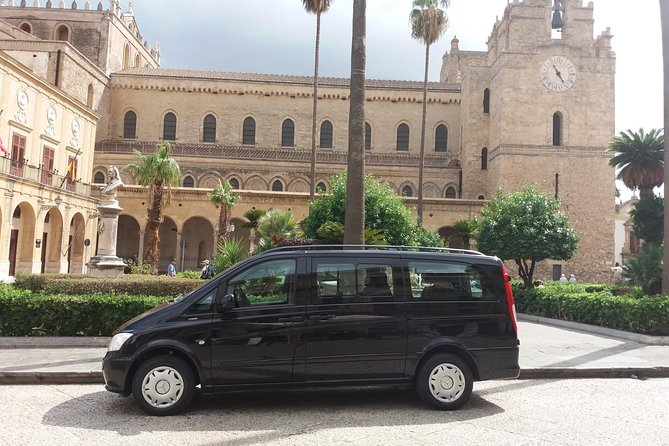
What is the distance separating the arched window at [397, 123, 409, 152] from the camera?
43.8 metres

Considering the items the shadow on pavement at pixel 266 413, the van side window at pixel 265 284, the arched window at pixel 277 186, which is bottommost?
the shadow on pavement at pixel 266 413

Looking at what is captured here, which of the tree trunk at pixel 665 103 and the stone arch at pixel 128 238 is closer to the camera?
the tree trunk at pixel 665 103

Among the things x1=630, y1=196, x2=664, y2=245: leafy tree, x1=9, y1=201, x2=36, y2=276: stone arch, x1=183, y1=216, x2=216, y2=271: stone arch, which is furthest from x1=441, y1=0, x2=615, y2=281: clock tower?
x1=9, y1=201, x2=36, y2=276: stone arch

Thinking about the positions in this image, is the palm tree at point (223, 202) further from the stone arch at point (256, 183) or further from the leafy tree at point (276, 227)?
the stone arch at point (256, 183)

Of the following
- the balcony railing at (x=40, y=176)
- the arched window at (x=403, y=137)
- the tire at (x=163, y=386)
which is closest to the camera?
the tire at (x=163, y=386)

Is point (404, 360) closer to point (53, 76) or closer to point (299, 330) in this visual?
point (299, 330)

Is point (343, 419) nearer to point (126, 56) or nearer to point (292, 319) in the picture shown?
point (292, 319)

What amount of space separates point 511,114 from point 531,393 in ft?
106

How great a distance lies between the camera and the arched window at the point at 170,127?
42625 millimetres

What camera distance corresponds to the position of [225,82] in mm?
42656

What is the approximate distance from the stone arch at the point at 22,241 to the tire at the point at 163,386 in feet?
80.5

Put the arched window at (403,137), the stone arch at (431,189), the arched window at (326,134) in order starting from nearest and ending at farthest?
the stone arch at (431,189) → the arched window at (326,134) → the arched window at (403,137)

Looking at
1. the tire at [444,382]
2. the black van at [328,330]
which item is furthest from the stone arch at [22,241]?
the tire at [444,382]

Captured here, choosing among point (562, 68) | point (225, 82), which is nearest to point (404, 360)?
point (562, 68)
